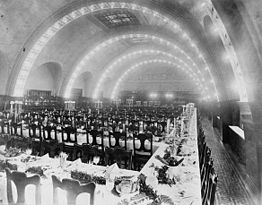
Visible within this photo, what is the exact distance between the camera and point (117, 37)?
22.2 m

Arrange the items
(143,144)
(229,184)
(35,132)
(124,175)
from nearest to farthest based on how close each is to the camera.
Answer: (124,175) < (229,184) < (143,144) < (35,132)

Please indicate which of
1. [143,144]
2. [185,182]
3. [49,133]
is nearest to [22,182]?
[185,182]

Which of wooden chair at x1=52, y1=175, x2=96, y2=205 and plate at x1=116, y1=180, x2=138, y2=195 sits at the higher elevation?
wooden chair at x1=52, y1=175, x2=96, y2=205

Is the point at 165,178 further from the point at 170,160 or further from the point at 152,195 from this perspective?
the point at 170,160

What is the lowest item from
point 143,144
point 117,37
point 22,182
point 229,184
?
point 229,184

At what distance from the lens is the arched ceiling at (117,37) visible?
1231 centimetres

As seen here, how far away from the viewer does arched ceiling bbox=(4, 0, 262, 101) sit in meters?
12.3

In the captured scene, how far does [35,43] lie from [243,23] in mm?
17436

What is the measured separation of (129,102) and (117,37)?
11.7 metres

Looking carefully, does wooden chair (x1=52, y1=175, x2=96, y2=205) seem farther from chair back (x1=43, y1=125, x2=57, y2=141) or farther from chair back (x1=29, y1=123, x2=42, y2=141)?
chair back (x1=29, y1=123, x2=42, y2=141)

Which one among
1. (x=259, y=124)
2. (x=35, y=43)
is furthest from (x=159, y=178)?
(x=35, y=43)

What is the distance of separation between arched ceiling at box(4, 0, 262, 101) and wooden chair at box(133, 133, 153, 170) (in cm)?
500

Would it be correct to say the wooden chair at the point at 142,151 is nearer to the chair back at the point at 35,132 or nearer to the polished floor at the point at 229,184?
the polished floor at the point at 229,184

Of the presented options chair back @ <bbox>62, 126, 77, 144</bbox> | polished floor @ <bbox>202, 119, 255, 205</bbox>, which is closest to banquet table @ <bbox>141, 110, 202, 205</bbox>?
polished floor @ <bbox>202, 119, 255, 205</bbox>
